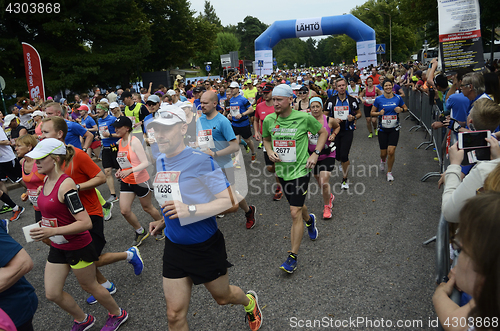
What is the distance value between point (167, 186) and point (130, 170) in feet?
8.31

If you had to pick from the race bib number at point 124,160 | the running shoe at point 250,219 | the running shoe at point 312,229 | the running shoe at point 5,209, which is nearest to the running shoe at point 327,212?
the running shoe at point 312,229

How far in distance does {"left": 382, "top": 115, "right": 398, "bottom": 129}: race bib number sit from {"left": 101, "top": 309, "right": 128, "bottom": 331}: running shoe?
19.4 ft

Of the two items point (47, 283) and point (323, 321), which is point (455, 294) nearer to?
point (323, 321)

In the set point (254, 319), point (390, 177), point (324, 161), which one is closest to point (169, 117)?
point (254, 319)

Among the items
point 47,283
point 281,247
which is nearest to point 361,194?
point 281,247

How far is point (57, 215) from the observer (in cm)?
283

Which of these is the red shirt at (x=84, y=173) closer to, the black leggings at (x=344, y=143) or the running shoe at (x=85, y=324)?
the running shoe at (x=85, y=324)

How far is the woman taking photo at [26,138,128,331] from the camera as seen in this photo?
2.75 m

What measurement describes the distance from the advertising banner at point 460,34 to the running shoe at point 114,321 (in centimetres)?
739

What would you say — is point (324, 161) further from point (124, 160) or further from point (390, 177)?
point (124, 160)

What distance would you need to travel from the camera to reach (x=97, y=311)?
3711 mm

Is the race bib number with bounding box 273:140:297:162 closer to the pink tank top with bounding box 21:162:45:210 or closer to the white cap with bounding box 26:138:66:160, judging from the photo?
the white cap with bounding box 26:138:66:160

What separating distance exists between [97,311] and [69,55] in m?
25.3

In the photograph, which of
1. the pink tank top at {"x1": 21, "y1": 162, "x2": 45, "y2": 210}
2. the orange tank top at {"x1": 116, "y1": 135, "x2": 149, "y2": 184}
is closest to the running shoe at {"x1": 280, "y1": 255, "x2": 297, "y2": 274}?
the orange tank top at {"x1": 116, "y1": 135, "x2": 149, "y2": 184}
